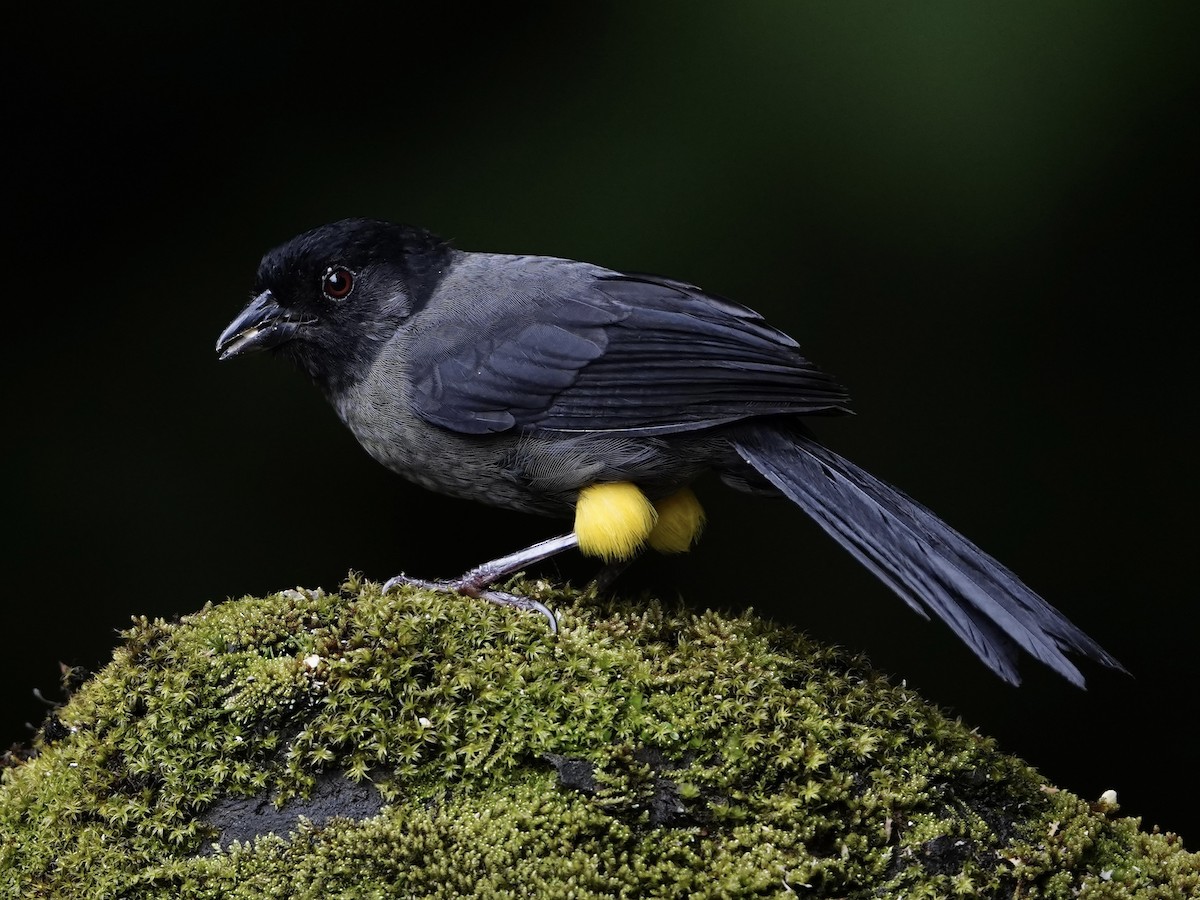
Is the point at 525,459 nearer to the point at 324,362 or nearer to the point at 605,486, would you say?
the point at 605,486

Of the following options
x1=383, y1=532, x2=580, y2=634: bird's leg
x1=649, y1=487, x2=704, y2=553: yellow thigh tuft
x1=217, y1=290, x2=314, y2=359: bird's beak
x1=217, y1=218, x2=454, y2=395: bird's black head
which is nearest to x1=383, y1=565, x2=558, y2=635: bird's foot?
x1=383, y1=532, x2=580, y2=634: bird's leg

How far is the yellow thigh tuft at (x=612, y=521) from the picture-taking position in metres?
3.65

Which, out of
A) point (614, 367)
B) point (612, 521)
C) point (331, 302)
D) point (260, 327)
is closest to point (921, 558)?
point (612, 521)

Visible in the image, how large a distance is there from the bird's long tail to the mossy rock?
0.27 meters

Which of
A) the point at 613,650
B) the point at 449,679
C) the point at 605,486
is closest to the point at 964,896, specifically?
the point at 613,650

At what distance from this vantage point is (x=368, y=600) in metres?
3.18

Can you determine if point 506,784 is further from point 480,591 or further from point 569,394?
point 569,394

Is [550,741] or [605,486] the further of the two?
[605,486]

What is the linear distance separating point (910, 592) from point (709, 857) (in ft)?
3.14

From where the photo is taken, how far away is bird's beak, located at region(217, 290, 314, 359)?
3.95 m

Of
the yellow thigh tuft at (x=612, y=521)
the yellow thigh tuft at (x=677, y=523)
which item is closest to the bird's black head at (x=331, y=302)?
the yellow thigh tuft at (x=612, y=521)

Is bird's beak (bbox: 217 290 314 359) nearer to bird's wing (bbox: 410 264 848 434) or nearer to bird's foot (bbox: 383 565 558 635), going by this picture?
bird's wing (bbox: 410 264 848 434)

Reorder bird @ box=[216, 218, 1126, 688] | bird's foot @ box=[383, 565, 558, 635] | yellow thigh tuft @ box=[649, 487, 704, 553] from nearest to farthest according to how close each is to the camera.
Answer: bird's foot @ box=[383, 565, 558, 635] < bird @ box=[216, 218, 1126, 688] < yellow thigh tuft @ box=[649, 487, 704, 553]

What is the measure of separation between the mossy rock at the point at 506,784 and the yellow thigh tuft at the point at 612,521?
56 cm
